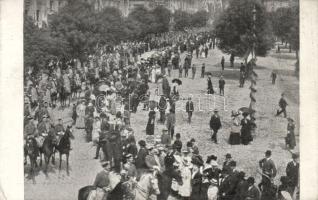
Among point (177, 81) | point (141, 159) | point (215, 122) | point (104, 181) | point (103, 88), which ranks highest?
point (177, 81)

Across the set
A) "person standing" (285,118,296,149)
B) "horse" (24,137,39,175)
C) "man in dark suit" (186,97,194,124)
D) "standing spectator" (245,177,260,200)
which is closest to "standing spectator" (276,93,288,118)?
"person standing" (285,118,296,149)

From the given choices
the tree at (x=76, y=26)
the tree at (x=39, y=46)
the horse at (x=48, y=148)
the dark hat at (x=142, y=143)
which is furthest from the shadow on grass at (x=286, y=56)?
the horse at (x=48, y=148)

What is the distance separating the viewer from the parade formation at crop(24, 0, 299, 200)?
877 centimetres

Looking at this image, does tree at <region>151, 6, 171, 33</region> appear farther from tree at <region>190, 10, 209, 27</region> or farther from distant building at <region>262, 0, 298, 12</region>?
distant building at <region>262, 0, 298, 12</region>

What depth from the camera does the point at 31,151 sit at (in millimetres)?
8883

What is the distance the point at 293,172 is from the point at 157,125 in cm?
202

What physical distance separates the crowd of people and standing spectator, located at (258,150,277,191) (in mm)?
14

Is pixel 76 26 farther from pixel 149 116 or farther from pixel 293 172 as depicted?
pixel 293 172

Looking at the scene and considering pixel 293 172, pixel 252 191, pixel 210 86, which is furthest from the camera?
pixel 210 86

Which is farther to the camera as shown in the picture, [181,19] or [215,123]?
[181,19]

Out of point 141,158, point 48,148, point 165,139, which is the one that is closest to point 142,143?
point 141,158

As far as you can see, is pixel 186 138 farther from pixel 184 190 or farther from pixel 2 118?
pixel 2 118

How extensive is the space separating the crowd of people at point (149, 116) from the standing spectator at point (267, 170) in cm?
1

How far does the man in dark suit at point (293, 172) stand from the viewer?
8.72m
